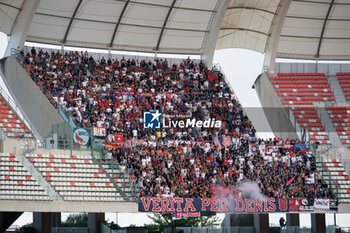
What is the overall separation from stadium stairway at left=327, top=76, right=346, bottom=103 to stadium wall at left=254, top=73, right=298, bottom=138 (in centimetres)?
477

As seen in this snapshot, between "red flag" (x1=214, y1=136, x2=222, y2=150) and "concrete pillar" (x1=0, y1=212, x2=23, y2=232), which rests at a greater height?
"red flag" (x1=214, y1=136, x2=222, y2=150)

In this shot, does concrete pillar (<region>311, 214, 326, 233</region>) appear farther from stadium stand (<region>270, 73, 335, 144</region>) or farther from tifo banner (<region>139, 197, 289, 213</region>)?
stadium stand (<region>270, 73, 335, 144</region>)

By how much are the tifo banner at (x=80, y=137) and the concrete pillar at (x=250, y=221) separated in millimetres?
9811

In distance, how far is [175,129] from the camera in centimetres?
4369

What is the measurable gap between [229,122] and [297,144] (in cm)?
483

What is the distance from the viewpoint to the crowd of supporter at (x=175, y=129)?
38.1m

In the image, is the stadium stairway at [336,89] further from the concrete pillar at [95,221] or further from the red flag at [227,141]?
the concrete pillar at [95,221]

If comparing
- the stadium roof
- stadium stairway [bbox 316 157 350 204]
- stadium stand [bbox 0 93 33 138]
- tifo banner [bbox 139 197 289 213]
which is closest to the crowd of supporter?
stadium stairway [bbox 316 157 350 204]

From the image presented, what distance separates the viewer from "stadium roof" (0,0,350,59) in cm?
4616

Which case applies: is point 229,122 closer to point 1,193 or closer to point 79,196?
point 79,196

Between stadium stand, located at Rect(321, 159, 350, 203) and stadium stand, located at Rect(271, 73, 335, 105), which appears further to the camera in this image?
stadium stand, located at Rect(271, 73, 335, 105)

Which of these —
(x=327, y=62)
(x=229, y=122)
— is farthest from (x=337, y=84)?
(x=229, y=122)

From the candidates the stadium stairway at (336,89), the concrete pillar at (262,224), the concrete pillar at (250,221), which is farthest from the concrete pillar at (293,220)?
the stadium stairway at (336,89)

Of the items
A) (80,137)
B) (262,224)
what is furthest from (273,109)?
(80,137)
